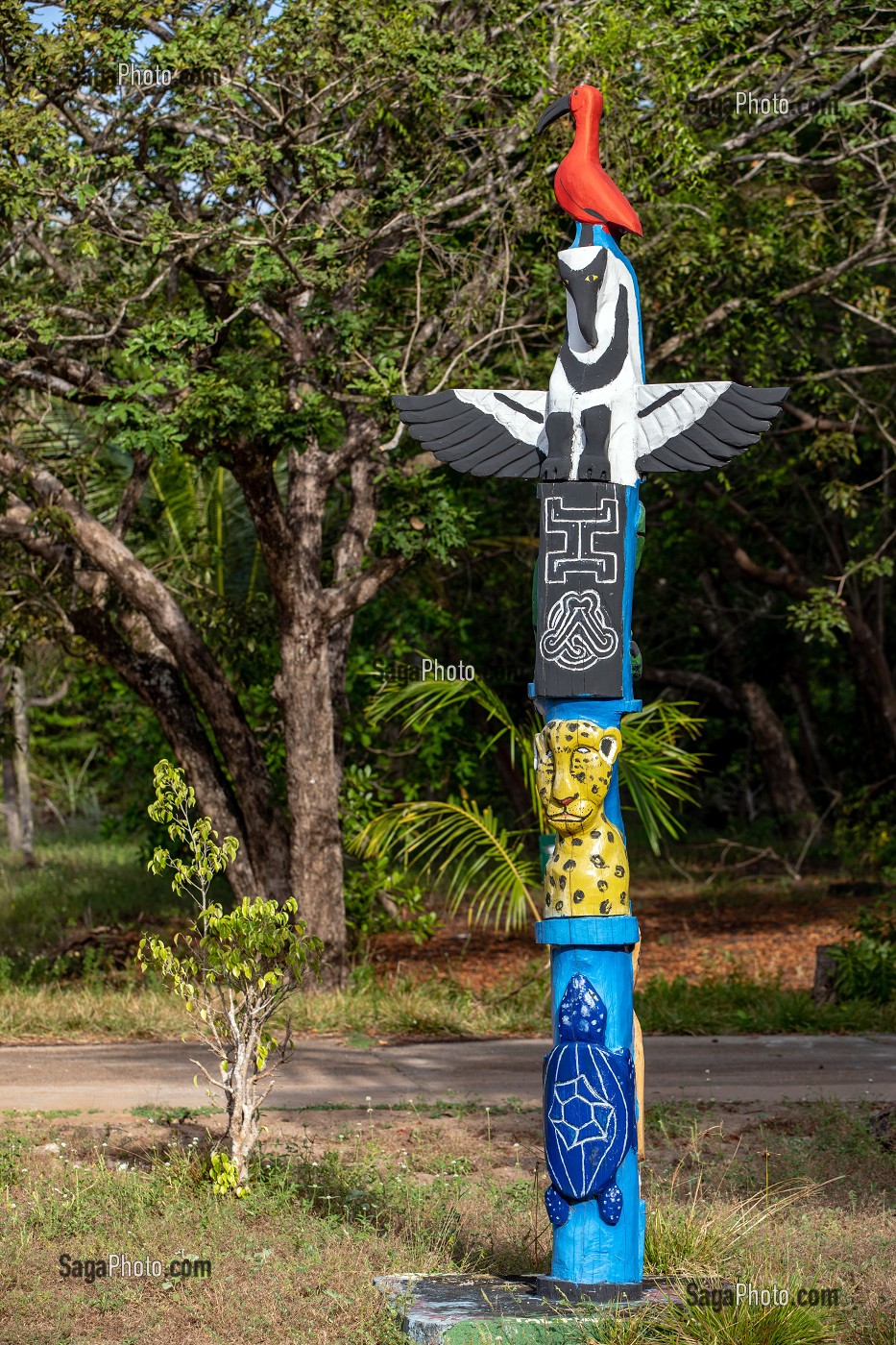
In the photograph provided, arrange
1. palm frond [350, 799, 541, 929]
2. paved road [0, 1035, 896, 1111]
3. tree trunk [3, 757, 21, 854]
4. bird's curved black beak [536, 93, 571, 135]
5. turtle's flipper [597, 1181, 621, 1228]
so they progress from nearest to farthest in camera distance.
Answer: turtle's flipper [597, 1181, 621, 1228] < bird's curved black beak [536, 93, 571, 135] < paved road [0, 1035, 896, 1111] < palm frond [350, 799, 541, 929] < tree trunk [3, 757, 21, 854]

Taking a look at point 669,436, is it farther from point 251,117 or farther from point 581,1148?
point 251,117

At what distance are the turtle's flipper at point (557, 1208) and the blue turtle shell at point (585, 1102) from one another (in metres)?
0.03

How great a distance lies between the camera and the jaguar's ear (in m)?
4.82

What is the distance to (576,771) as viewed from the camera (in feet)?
15.8

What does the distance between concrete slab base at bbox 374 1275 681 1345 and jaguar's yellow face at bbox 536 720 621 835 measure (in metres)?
1.45

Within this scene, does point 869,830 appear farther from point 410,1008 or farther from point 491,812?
point 410,1008

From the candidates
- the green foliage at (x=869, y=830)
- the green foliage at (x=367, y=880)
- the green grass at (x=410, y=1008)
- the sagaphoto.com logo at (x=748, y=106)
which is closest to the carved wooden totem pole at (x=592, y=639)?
the green grass at (x=410, y=1008)

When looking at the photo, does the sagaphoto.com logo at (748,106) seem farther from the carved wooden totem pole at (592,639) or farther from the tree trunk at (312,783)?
the carved wooden totem pole at (592,639)

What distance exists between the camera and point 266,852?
36.5ft

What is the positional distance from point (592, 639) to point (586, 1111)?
1489mm

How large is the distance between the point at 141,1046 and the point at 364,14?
661 centimetres

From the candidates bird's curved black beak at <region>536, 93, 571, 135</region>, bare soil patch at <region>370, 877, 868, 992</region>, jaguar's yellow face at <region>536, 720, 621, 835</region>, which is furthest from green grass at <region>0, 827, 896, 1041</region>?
bird's curved black beak at <region>536, 93, 571, 135</region>

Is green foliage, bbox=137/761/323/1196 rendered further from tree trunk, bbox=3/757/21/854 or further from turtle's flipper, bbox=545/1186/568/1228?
tree trunk, bbox=3/757/21/854

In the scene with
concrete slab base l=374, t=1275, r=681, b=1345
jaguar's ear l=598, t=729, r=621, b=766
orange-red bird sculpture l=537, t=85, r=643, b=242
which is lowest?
concrete slab base l=374, t=1275, r=681, b=1345
